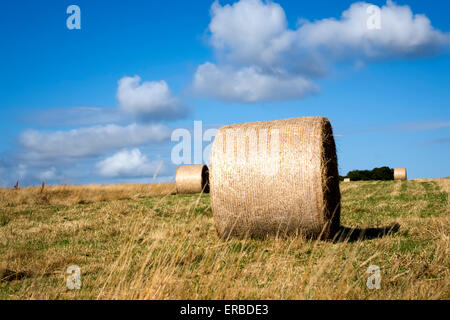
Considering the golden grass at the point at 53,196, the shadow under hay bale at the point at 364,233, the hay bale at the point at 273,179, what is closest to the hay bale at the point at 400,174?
the golden grass at the point at 53,196

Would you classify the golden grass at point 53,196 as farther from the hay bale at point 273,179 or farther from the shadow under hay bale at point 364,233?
the shadow under hay bale at point 364,233

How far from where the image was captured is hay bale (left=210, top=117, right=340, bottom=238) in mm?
7207

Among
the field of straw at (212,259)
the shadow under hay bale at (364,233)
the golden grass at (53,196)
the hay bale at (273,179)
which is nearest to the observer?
the field of straw at (212,259)

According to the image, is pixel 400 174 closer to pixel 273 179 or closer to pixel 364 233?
pixel 364 233

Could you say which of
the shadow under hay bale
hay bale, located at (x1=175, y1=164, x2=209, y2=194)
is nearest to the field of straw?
the shadow under hay bale

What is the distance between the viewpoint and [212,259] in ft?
20.8

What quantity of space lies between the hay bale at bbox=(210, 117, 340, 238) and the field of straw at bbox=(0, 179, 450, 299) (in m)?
0.37

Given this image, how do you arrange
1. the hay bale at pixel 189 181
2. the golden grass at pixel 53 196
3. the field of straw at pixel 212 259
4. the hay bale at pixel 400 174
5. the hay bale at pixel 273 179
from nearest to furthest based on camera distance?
the field of straw at pixel 212 259, the hay bale at pixel 273 179, the golden grass at pixel 53 196, the hay bale at pixel 189 181, the hay bale at pixel 400 174

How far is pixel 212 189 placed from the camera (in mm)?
7719

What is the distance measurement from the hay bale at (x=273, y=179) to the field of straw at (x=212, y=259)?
1.22 feet

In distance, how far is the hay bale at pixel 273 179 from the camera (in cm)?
721

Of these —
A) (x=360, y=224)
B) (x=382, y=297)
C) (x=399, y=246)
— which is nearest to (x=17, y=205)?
(x=360, y=224)

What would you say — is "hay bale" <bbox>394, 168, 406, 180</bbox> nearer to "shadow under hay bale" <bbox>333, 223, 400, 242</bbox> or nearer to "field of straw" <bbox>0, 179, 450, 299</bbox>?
"field of straw" <bbox>0, 179, 450, 299</bbox>
